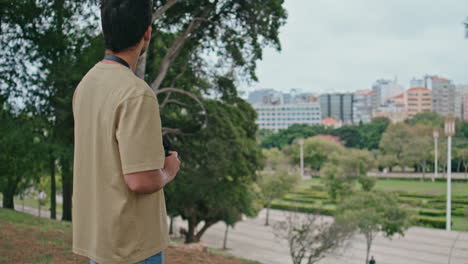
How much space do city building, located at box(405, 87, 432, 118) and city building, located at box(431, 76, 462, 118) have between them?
787mm

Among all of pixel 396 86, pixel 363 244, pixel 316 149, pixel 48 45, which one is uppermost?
pixel 396 86

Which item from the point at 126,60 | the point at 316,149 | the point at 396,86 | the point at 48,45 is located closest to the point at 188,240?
the point at 48,45

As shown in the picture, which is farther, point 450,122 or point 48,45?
point 450,122

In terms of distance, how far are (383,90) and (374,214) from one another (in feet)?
299

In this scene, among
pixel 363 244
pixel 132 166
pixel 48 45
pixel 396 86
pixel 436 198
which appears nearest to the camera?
pixel 132 166

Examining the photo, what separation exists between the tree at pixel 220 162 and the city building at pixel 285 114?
77.3m

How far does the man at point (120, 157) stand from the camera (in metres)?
1.09

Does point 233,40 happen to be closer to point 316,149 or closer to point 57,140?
point 57,140

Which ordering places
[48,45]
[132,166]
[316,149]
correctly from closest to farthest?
[132,166]
[48,45]
[316,149]

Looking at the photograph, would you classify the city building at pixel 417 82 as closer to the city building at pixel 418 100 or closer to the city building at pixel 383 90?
the city building at pixel 418 100

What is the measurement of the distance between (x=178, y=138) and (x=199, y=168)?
1152 millimetres

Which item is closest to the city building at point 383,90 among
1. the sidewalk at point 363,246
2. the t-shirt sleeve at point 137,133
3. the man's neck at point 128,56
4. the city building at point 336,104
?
the city building at point 336,104

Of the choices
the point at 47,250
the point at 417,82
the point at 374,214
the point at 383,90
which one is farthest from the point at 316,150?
the point at 383,90

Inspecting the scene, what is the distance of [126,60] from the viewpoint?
4.06 ft
